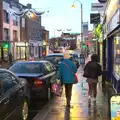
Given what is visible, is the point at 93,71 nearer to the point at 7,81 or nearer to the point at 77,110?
the point at 77,110

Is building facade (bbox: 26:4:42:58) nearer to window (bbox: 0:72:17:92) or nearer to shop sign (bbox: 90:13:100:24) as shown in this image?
shop sign (bbox: 90:13:100:24)

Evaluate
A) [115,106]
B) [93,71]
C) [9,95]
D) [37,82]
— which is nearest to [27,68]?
[37,82]

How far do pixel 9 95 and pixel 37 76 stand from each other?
4136mm

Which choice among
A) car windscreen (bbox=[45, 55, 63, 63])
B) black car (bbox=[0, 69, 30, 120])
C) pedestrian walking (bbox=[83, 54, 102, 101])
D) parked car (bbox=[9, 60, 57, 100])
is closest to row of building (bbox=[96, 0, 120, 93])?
pedestrian walking (bbox=[83, 54, 102, 101])

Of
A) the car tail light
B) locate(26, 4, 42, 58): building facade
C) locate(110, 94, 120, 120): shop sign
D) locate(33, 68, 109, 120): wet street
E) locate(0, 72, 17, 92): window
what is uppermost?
locate(26, 4, 42, 58): building facade

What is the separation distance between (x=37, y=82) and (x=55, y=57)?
11.2 metres

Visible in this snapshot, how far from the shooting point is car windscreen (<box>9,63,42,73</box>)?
1212cm

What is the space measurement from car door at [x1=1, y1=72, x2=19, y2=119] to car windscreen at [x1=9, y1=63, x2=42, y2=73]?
159 inches

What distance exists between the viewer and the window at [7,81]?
23.2 ft

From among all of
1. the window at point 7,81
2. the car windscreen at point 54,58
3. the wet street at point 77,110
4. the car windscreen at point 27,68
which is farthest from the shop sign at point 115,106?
the car windscreen at point 54,58

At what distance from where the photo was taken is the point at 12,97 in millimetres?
7184

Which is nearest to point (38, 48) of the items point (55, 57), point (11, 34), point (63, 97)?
point (11, 34)

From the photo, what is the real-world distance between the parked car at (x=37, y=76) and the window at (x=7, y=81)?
9.57 ft

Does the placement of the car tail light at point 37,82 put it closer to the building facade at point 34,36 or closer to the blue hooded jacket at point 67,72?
the blue hooded jacket at point 67,72
